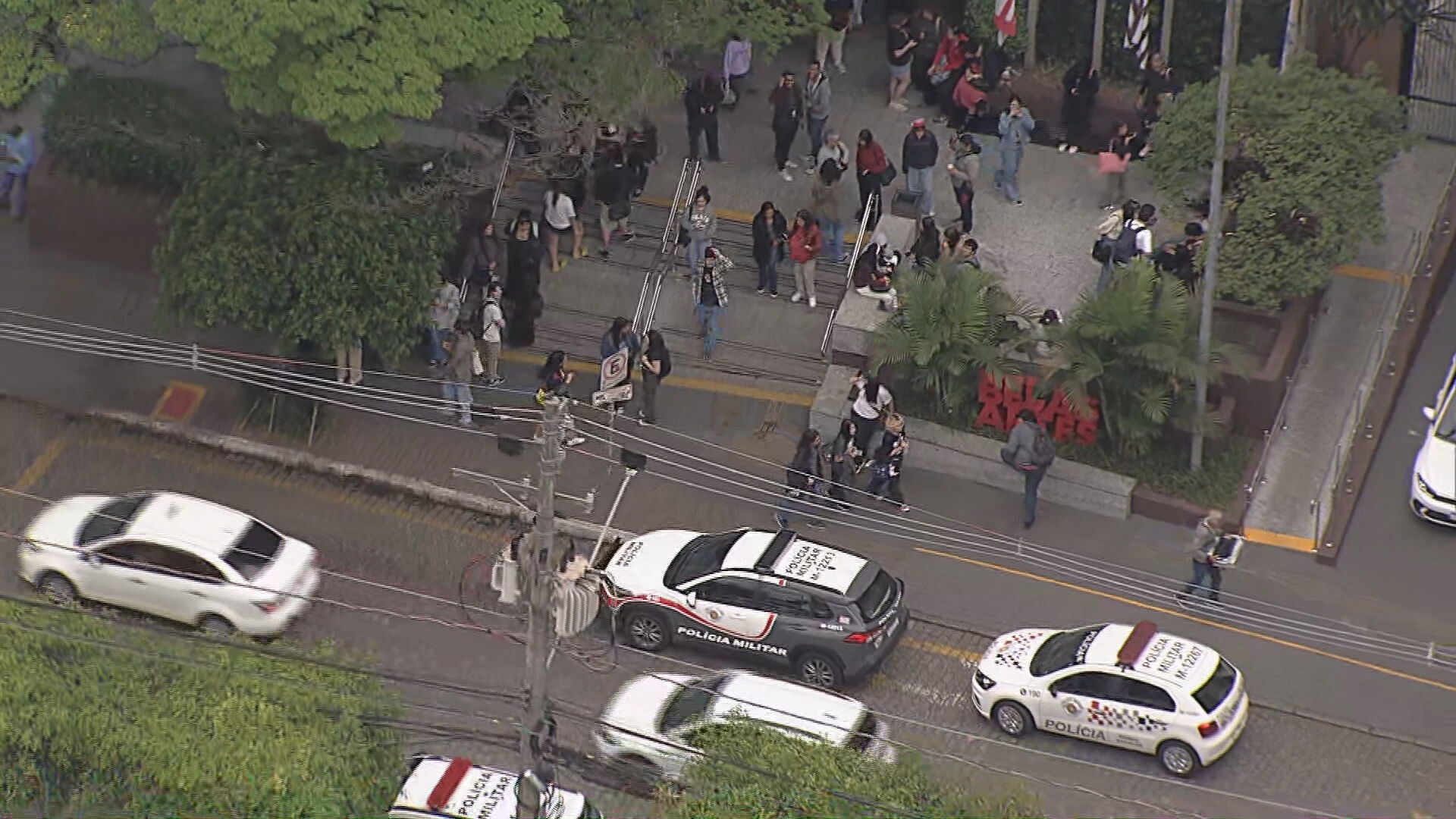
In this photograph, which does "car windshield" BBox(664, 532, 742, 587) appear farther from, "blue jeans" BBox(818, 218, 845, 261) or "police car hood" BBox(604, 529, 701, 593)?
"blue jeans" BBox(818, 218, 845, 261)

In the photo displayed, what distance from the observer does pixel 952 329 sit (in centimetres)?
2859

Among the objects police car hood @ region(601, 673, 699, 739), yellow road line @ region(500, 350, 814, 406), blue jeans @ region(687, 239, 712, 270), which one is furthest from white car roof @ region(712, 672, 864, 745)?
blue jeans @ region(687, 239, 712, 270)

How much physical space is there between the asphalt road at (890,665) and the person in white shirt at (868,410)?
4.84 feet

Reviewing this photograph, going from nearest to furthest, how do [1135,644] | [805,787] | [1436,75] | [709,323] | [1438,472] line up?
[805,787] < [1135,644] < [1438,472] < [709,323] < [1436,75]

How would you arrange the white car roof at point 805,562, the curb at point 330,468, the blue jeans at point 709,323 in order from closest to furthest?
the white car roof at point 805,562 < the curb at point 330,468 < the blue jeans at point 709,323

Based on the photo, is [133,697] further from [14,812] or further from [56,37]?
[56,37]

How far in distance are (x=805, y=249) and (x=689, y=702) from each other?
8336 millimetres

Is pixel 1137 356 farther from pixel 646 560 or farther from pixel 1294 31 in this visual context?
pixel 1294 31

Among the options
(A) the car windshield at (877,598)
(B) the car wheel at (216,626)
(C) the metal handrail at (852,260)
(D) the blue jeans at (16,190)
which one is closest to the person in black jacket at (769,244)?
(C) the metal handrail at (852,260)

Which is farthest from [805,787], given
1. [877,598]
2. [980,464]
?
A: [980,464]

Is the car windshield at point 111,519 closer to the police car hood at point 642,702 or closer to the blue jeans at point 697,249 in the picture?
the police car hood at point 642,702

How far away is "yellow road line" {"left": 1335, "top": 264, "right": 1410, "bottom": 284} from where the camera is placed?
103ft

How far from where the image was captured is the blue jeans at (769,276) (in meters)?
30.9

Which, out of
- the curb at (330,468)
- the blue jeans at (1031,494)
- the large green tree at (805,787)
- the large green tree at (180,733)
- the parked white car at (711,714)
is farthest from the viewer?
the curb at (330,468)
